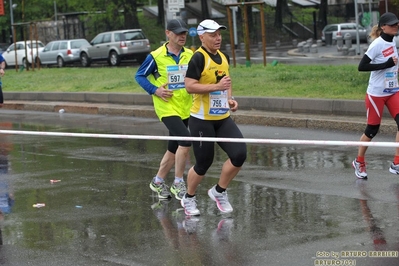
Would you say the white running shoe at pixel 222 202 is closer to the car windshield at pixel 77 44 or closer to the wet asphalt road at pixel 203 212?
the wet asphalt road at pixel 203 212

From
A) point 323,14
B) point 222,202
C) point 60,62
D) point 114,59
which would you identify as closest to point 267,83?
point 222,202

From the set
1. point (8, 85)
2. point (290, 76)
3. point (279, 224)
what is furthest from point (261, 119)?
point (8, 85)

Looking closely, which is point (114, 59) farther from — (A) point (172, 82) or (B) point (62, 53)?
(A) point (172, 82)

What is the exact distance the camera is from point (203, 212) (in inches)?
303

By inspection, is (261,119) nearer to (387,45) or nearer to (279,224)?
(387,45)

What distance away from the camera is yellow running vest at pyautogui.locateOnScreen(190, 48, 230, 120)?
7.22 metres

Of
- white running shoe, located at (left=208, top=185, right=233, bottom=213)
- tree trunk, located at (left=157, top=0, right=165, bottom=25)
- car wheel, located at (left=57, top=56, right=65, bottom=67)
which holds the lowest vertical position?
car wheel, located at (left=57, top=56, right=65, bottom=67)

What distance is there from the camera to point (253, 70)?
69.4ft

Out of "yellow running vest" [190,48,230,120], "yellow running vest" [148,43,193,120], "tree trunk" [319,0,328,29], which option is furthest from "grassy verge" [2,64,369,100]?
"tree trunk" [319,0,328,29]

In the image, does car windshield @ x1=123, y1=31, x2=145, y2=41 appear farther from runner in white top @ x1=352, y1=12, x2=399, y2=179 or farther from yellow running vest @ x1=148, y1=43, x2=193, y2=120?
yellow running vest @ x1=148, y1=43, x2=193, y2=120

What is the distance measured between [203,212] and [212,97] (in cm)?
118

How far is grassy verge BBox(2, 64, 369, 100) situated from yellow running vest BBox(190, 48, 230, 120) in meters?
7.57

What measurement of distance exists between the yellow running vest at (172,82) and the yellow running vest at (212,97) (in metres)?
0.79

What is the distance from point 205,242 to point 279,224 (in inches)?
32.6
